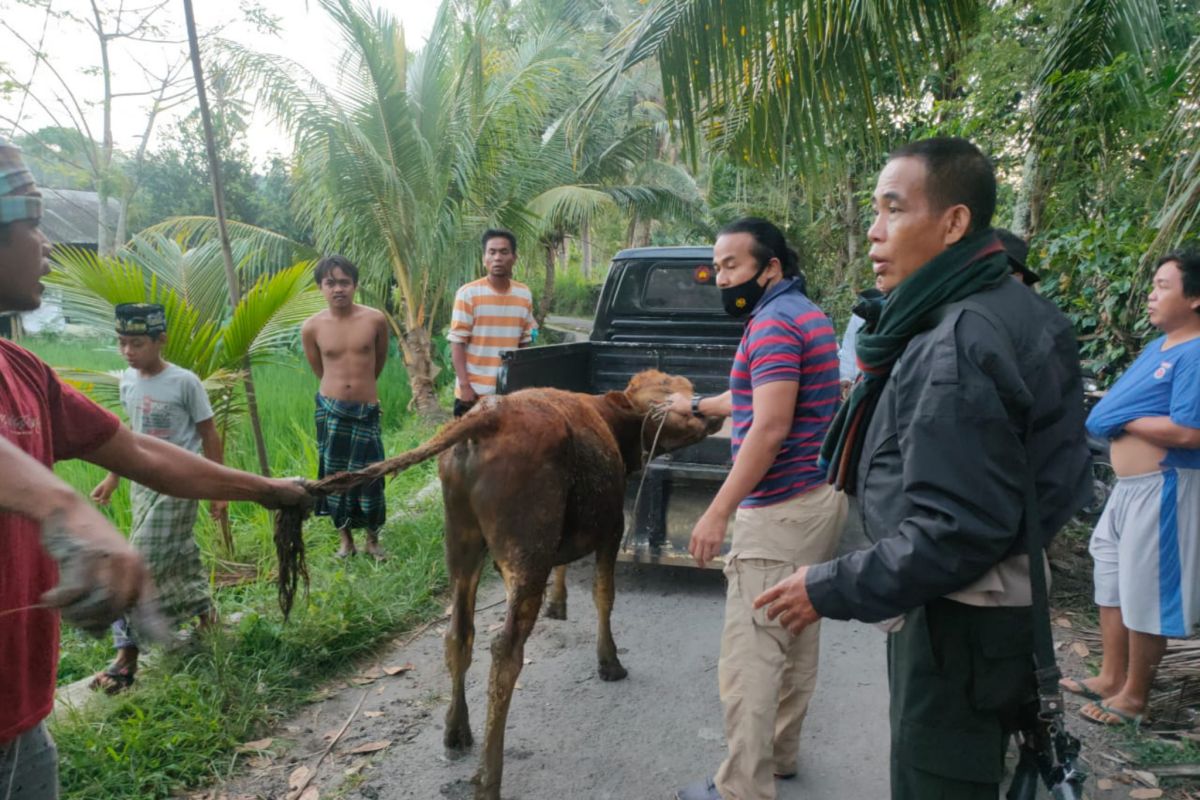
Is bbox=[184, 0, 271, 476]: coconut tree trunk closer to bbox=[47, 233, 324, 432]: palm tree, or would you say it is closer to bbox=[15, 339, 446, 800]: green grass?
bbox=[47, 233, 324, 432]: palm tree

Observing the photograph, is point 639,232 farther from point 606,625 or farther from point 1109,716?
point 1109,716

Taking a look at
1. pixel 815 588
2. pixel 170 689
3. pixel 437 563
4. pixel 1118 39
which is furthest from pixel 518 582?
pixel 1118 39

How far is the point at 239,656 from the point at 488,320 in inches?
122

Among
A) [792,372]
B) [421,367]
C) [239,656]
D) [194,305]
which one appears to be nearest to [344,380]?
[194,305]

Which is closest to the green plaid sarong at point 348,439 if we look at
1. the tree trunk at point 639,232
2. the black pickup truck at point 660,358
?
the black pickup truck at point 660,358

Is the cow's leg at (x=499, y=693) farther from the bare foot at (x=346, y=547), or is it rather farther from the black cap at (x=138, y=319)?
the bare foot at (x=346, y=547)

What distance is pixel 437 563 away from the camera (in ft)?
17.4

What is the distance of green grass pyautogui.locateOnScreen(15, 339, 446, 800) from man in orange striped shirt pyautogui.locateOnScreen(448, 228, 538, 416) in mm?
1178

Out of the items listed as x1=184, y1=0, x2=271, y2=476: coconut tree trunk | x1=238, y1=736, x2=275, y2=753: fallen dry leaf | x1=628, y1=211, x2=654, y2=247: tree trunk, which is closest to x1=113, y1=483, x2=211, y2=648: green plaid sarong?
x1=238, y1=736, x2=275, y2=753: fallen dry leaf

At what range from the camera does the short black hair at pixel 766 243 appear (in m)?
2.84

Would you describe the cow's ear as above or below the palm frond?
below

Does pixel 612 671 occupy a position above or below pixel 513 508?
below

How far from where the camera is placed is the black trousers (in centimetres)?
170

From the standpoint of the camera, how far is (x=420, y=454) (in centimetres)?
276
